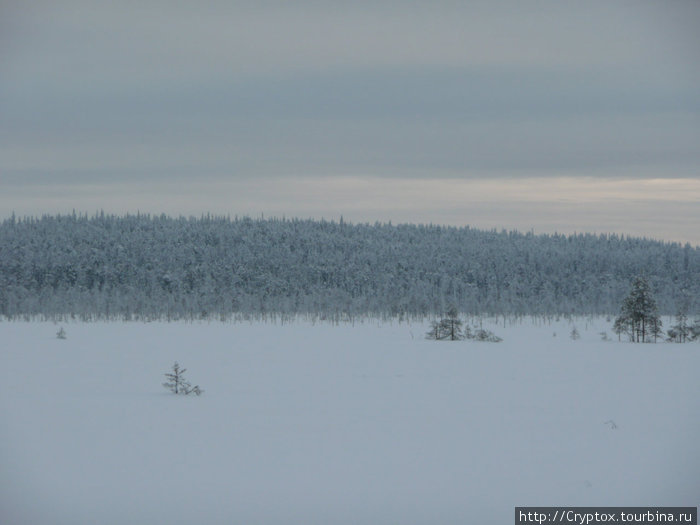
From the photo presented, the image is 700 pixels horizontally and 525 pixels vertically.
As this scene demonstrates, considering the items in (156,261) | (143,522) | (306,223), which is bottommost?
(143,522)

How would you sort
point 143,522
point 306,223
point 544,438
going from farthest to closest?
point 306,223
point 544,438
point 143,522

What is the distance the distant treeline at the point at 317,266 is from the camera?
223ft

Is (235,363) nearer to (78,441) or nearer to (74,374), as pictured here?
(74,374)

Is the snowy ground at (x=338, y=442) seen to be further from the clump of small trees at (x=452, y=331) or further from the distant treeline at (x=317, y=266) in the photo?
the distant treeline at (x=317, y=266)

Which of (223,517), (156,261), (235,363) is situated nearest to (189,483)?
(223,517)

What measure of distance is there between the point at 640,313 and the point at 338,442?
20.2m

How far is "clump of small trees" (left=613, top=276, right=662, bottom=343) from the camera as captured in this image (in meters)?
27.3

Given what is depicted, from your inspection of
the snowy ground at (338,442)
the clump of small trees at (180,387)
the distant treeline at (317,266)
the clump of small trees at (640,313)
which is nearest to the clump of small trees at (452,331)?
the clump of small trees at (640,313)

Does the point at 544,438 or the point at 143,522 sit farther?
the point at 544,438

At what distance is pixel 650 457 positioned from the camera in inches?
385

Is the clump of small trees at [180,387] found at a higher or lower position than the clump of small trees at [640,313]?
lower

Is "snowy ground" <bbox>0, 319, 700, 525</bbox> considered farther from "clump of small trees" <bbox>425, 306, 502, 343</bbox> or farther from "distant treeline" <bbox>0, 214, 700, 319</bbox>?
"distant treeline" <bbox>0, 214, 700, 319</bbox>

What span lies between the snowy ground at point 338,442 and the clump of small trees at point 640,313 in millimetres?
8621

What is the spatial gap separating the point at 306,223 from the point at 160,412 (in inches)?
4235
